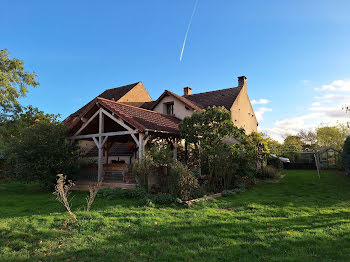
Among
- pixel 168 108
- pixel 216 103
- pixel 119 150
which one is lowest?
pixel 119 150

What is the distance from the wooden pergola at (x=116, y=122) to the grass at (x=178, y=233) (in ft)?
13.1

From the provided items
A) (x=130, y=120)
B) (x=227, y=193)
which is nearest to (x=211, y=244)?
(x=227, y=193)

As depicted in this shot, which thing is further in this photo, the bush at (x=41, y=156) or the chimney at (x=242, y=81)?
the chimney at (x=242, y=81)

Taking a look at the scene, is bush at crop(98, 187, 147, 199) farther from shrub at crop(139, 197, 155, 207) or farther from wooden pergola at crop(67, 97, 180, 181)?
wooden pergola at crop(67, 97, 180, 181)

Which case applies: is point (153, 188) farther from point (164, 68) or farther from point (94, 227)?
point (164, 68)

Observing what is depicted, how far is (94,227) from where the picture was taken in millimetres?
5992

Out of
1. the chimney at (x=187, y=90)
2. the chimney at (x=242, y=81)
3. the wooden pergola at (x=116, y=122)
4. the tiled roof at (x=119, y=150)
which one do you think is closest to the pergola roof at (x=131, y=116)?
the wooden pergola at (x=116, y=122)

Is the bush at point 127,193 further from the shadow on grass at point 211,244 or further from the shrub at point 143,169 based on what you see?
the shadow on grass at point 211,244

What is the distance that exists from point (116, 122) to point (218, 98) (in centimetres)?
1241

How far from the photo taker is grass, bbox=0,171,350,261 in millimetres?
4539

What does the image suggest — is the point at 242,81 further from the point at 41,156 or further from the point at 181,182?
the point at 41,156

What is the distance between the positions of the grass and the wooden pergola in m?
4.00

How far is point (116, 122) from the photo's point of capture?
14.0 meters

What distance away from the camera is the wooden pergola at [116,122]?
11.5m
